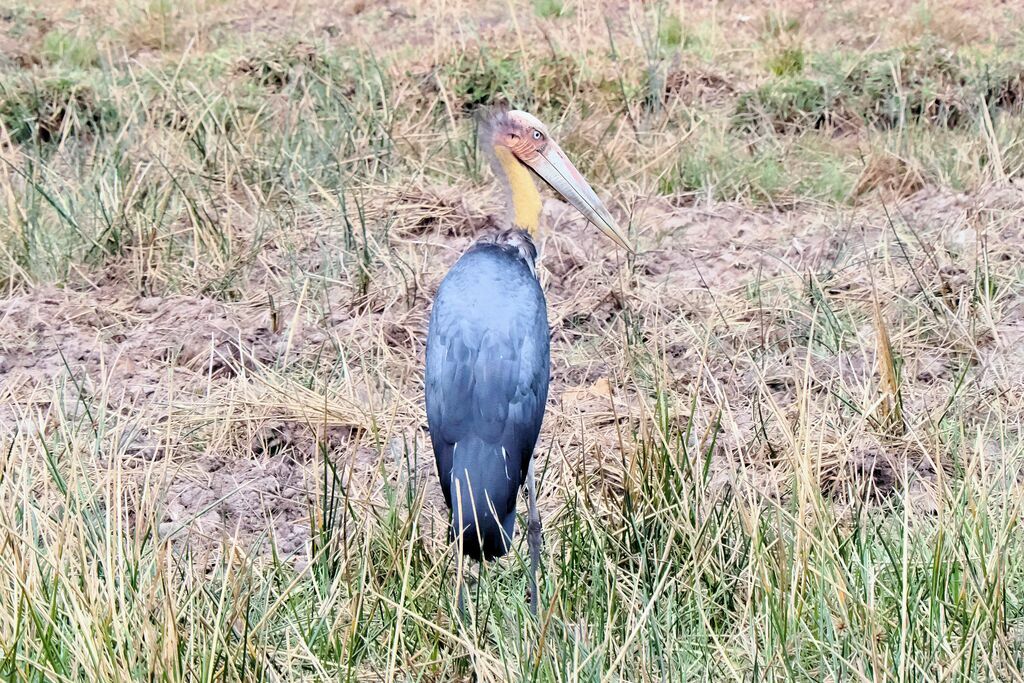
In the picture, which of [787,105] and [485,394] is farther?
[787,105]

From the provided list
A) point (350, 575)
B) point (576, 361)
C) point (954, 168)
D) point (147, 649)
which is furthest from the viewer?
point (954, 168)

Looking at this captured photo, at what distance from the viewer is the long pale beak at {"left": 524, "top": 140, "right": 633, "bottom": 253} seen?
3643 millimetres

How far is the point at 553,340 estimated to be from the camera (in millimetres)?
4441

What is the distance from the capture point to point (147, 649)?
230cm

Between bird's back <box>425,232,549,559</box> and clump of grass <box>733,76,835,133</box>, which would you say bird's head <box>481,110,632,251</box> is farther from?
clump of grass <box>733,76,835,133</box>

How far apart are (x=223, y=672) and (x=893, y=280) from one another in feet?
9.09

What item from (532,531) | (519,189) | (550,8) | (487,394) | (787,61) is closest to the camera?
(487,394)

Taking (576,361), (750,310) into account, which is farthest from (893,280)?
(576,361)

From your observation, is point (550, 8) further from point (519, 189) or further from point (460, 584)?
point (460, 584)

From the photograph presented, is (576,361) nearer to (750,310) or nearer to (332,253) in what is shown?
(750,310)

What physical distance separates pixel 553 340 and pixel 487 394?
156 cm

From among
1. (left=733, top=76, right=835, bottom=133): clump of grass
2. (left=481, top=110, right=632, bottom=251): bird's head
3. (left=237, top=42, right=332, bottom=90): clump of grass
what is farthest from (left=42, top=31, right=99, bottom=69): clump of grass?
(left=481, top=110, right=632, bottom=251): bird's head

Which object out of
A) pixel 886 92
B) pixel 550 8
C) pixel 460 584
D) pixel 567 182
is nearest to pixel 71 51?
pixel 550 8

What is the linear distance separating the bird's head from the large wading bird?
1.58 feet
